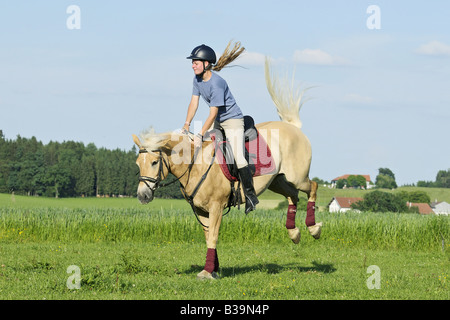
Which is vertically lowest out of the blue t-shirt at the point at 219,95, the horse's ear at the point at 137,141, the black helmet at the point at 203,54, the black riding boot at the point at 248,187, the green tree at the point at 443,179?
the green tree at the point at 443,179

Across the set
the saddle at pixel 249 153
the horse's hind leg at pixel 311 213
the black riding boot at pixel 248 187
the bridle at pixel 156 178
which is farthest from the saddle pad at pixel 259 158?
the bridle at pixel 156 178

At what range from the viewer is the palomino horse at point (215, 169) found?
8758 millimetres

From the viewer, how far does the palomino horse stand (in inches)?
345

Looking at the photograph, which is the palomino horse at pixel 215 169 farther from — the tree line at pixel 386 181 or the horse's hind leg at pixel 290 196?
the tree line at pixel 386 181

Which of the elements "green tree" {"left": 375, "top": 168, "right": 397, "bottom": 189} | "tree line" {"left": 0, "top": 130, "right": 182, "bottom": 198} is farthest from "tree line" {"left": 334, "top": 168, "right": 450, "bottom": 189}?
"tree line" {"left": 0, "top": 130, "right": 182, "bottom": 198}

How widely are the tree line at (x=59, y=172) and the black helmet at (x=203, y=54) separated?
90854 millimetres

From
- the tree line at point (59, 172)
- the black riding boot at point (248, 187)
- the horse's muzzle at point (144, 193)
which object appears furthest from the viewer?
the tree line at point (59, 172)

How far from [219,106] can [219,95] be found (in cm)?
22

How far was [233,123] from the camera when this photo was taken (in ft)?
31.4

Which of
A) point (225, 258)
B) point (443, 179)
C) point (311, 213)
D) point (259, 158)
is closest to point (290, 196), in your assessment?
point (311, 213)

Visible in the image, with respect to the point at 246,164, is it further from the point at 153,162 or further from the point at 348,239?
the point at 348,239

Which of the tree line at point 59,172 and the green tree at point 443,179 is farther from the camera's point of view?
the green tree at point 443,179

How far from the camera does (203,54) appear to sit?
9.27 m
